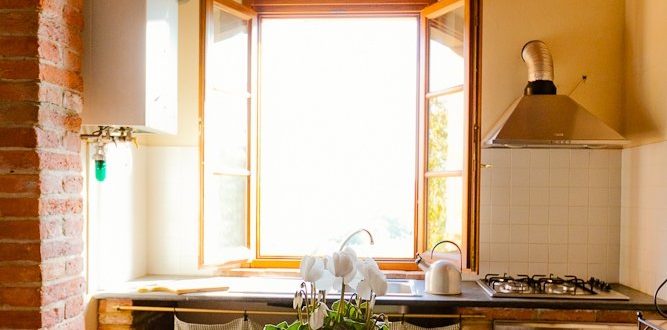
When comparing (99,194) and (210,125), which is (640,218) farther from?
(99,194)

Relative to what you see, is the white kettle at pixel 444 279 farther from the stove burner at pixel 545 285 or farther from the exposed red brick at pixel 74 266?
the exposed red brick at pixel 74 266

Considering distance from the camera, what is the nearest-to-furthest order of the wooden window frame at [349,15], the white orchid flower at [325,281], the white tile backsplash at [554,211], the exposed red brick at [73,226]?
the white orchid flower at [325,281]
the exposed red brick at [73,226]
the wooden window frame at [349,15]
the white tile backsplash at [554,211]

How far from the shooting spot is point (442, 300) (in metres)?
3.06

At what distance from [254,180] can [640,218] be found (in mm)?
2212

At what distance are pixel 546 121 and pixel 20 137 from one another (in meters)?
2.43

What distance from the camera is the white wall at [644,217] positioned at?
3168 millimetres

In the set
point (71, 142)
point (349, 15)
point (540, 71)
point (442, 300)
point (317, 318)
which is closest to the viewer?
point (317, 318)

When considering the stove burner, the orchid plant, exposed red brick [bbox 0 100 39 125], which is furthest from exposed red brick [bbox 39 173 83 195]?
the stove burner

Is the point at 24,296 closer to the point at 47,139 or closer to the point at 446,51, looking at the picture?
the point at 47,139

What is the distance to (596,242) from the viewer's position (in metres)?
3.60

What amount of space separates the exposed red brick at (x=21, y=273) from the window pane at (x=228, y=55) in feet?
4.43

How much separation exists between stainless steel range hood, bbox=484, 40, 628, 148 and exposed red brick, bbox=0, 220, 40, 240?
2146 mm

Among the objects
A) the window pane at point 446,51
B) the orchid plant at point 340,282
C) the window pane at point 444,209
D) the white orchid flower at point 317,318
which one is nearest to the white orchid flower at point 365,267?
the orchid plant at point 340,282

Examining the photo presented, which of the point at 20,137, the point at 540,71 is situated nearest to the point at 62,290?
the point at 20,137
